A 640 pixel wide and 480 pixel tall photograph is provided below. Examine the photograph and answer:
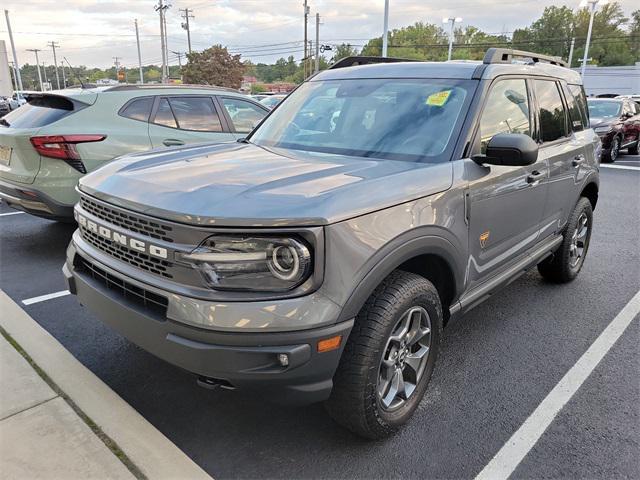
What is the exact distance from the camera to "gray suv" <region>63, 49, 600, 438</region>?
197 centimetres

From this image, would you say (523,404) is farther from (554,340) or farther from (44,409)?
(44,409)

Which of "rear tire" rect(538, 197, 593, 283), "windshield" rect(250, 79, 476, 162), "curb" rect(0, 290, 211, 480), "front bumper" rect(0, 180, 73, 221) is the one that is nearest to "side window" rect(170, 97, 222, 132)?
"front bumper" rect(0, 180, 73, 221)

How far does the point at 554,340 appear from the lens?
365cm

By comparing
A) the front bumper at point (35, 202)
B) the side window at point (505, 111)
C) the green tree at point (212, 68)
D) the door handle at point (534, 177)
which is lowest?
the front bumper at point (35, 202)

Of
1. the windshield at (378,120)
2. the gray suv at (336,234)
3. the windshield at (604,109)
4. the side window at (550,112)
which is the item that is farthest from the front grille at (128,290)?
the windshield at (604,109)

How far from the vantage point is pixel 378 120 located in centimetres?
314

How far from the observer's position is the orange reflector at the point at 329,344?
199cm

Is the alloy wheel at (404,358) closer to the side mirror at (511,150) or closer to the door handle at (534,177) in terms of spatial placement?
the side mirror at (511,150)

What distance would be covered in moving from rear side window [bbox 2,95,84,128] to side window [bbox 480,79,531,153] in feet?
13.7

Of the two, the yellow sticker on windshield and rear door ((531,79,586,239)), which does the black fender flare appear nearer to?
the yellow sticker on windshield

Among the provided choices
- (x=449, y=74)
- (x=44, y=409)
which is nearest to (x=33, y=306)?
(x=44, y=409)

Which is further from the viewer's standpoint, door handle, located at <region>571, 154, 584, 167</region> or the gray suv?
door handle, located at <region>571, 154, 584, 167</region>

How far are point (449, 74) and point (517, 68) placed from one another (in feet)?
2.07

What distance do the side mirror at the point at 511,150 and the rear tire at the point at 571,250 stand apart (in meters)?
1.93
